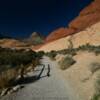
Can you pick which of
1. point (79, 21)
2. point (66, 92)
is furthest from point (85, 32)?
point (66, 92)

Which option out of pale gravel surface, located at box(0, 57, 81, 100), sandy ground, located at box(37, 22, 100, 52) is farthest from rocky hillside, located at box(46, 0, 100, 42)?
pale gravel surface, located at box(0, 57, 81, 100)

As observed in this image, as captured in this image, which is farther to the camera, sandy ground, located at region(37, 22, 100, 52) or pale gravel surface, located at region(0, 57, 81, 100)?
sandy ground, located at region(37, 22, 100, 52)

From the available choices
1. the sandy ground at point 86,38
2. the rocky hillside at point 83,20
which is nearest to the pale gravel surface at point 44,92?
the sandy ground at point 86,38

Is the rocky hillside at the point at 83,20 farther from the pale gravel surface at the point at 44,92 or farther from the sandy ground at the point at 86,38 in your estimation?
the pale gravel surface at the point at 44,92

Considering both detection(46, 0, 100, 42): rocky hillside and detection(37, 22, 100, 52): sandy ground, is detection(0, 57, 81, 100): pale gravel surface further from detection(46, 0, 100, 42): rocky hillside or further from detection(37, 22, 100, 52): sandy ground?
detection(46, 0, 100, 42): rocky hillside

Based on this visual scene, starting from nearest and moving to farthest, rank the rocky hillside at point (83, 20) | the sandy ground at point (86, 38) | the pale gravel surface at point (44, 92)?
the pale gravel surface at point (44, 92) → the sandy ground at point (86, 38) → the rocky hillside at point (83, 20)

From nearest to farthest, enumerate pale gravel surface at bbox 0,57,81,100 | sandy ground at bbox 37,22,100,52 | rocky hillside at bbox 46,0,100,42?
pale gravel surface at bbox 0,57,81,100, sandy ground at bbox 37,22,100,52, rocky hillside at bbox 46,0,100,42

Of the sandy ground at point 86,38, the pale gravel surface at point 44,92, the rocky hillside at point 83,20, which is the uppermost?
the rocky hillside at point 83,20

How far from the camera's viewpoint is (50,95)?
9188 millimetres

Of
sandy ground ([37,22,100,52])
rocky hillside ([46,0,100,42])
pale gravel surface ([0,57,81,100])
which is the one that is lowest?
pale gravel surface ([0,57,81,100])

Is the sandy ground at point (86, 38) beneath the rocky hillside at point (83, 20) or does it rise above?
beneath

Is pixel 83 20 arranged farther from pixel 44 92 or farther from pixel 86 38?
pixel 44 92

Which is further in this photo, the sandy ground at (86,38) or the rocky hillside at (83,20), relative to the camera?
the rocky hillside at (83,20)

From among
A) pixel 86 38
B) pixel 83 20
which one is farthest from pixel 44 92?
pixel 83 20
